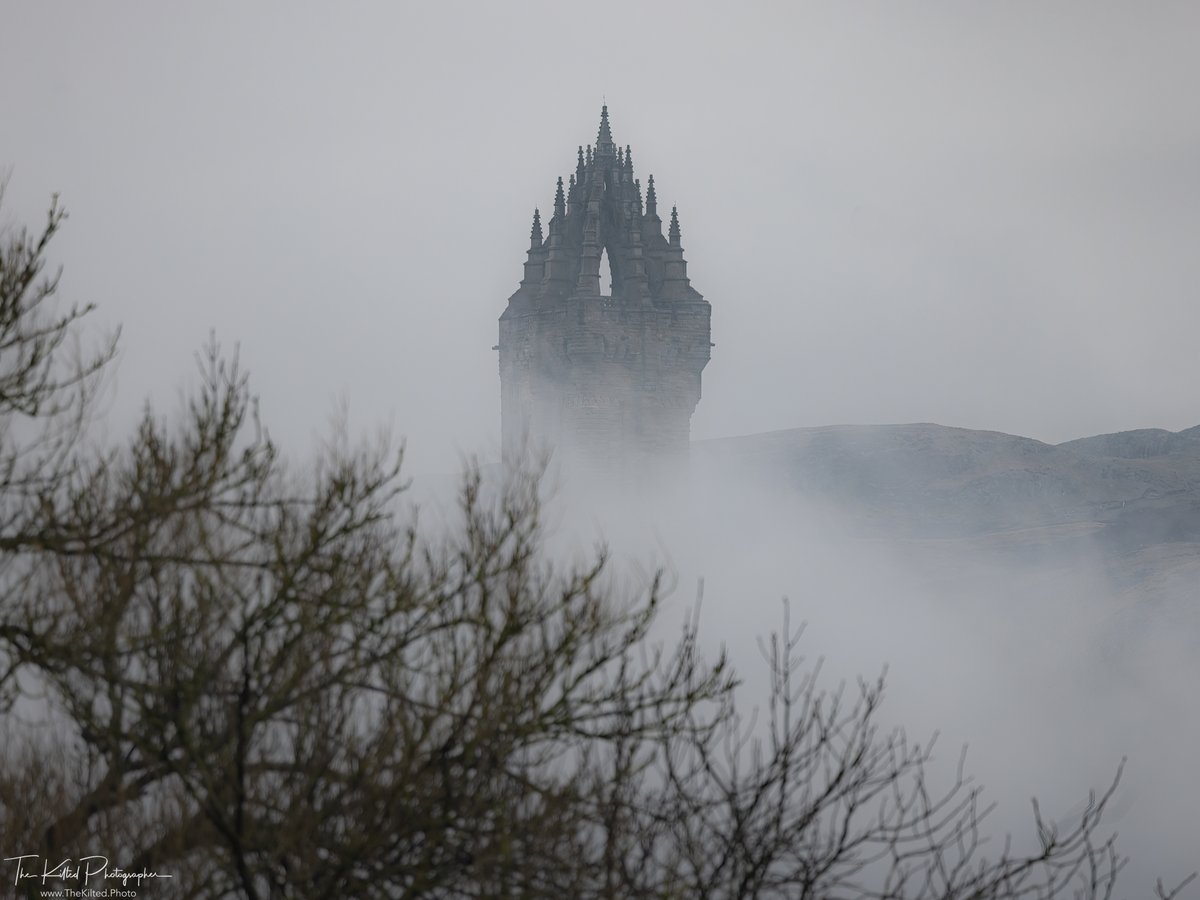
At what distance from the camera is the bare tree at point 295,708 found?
29.3ft

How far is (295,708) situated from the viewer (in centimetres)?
955

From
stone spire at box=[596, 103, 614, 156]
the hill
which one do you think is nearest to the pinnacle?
stone spire at box=[596, 103, 614, 156]

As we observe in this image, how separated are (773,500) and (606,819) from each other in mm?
99242

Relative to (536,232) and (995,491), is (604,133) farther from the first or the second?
(995,491)

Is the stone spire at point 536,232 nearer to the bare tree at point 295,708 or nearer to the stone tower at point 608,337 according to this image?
the stone tower at point 608,337

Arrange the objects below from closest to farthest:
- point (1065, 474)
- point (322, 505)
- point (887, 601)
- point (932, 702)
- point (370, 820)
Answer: point (370, 820) → point (322, 505) → point (932, 702) → point (887, 601) → point (1065, 474)

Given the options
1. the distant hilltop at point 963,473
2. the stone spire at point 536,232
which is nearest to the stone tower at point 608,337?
the stone spire at point 536,232

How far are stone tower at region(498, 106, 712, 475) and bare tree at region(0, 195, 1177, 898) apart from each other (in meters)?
43.3

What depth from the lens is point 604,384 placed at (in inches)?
2196

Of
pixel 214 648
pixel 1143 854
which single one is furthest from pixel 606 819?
pixel 1143 854

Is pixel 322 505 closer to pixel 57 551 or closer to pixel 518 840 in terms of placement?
pixel 57 551

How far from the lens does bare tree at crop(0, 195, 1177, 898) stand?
8.93m

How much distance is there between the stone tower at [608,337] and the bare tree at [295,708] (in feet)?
142

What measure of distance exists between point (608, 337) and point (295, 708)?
1836 inches
